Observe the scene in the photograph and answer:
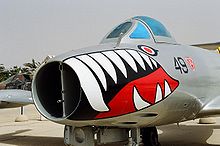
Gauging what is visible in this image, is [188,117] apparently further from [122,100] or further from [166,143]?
[166,143]

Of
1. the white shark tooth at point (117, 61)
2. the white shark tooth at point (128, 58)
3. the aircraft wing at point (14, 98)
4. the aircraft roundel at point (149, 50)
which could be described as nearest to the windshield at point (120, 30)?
the aircraft roundel at point (149, 50)

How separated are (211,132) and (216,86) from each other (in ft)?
18.5

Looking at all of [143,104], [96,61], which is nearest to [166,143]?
[143,104]

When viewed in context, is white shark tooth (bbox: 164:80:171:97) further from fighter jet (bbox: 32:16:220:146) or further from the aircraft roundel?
the aircraft roundel

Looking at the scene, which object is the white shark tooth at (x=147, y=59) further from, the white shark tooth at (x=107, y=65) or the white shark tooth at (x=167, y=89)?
the white shark tooth at (x=107, y=65)

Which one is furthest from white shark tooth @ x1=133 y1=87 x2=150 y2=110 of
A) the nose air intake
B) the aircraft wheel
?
the aircraft wheel

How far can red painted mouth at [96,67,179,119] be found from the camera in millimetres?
4473

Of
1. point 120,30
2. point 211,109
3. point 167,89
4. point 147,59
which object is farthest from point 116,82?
point 211,109

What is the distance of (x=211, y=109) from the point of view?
6211 millimetres

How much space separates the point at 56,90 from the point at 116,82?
1032mm

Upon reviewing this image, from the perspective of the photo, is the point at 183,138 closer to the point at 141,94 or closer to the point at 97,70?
the point at 141,94

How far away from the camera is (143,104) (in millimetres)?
4680

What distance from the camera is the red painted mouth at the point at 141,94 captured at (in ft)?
14.7

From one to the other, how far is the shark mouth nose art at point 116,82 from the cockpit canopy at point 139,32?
0.77m
